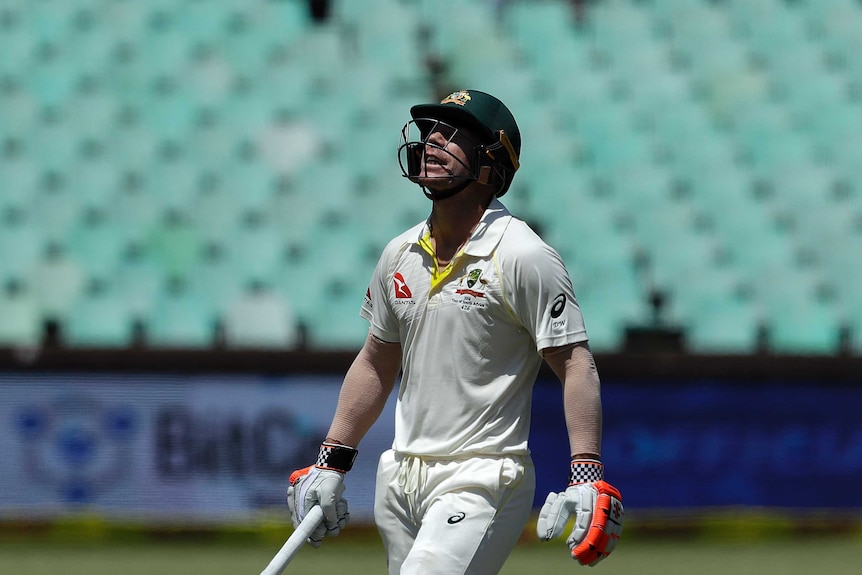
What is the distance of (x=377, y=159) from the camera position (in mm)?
9094

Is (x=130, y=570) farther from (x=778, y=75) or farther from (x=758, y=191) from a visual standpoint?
(x=778, y=75)

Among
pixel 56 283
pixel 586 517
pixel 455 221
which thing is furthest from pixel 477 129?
pixel 56 283

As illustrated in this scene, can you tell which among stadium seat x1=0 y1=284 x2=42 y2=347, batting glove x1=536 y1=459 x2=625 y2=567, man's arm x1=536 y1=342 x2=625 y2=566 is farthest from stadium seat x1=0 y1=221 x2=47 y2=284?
batting glove x1=536 y1=459 x2=625 y2=567

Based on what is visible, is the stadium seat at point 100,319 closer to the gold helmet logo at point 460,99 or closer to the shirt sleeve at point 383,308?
the shirt sleeve at point 383,308

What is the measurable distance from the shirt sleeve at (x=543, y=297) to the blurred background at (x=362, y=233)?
159 inches

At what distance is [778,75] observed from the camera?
1052 cm

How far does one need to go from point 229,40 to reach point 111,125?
4.50 feet

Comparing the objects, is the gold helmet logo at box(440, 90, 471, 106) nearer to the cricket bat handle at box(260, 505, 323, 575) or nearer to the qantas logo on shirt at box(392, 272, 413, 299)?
the qantas logo on shirt at box(392, 272, 413, 299)

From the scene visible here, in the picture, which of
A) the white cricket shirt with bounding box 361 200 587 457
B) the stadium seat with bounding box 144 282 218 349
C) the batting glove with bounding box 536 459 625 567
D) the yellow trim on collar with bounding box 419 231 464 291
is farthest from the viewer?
the stadium seat with bounding box 144 282 218 349

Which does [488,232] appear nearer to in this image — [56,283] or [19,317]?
Result: [19,317]

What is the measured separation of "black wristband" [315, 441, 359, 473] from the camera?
11.9 ft

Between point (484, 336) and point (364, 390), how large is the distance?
0.50 m

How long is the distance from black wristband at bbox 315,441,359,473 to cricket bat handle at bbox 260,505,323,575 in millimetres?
138

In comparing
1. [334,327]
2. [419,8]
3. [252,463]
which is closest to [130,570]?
[252,463]
